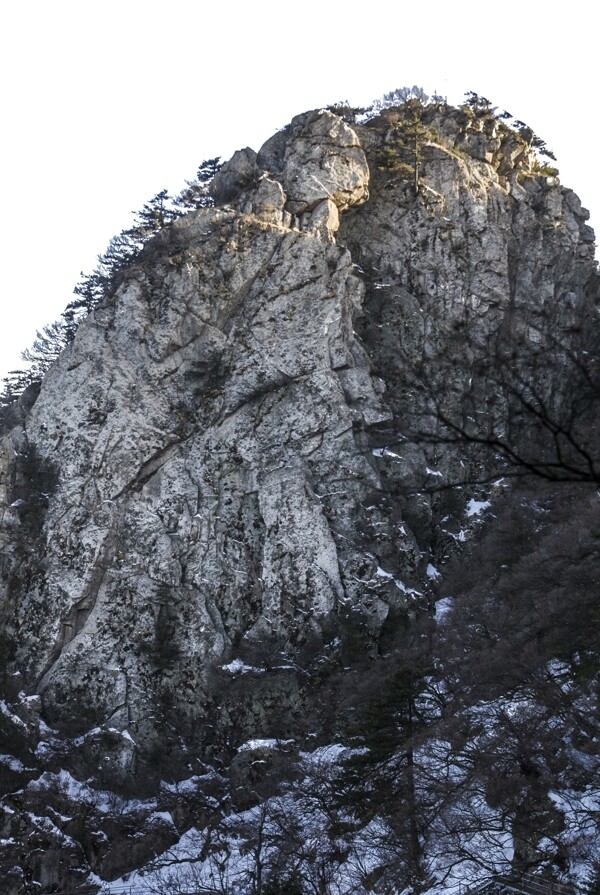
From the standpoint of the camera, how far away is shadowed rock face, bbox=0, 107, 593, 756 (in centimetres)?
3266

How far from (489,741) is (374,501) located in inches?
663

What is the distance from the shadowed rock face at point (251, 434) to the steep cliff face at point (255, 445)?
0.09 m

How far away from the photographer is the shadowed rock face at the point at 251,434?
32656 mm

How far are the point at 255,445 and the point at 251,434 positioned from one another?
650 mm

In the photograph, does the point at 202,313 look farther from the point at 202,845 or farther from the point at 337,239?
the point at 202,845

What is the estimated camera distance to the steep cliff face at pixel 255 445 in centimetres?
3222

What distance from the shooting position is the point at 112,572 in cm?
3459

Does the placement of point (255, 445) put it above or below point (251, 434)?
below

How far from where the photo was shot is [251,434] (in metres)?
36.5

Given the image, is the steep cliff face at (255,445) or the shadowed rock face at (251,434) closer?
the steep cliff face at (255,445)

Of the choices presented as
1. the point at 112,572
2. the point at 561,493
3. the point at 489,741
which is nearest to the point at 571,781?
the point at 489,741

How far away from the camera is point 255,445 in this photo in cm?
3612

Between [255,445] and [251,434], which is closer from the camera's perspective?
[255,445]

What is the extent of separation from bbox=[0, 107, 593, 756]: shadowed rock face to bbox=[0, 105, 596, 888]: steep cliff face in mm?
94
